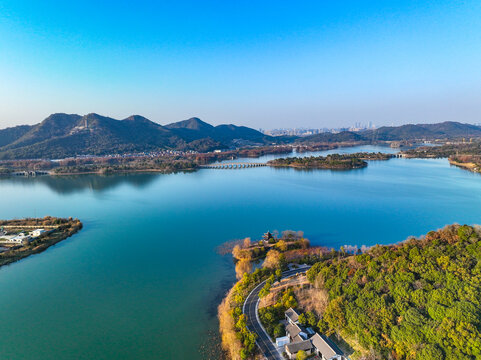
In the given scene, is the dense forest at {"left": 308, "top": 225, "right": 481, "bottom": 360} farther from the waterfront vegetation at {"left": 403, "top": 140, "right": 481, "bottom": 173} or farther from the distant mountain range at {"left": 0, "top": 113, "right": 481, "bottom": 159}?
the distant mountain range at {"left": 0, "top": 113, "right": 481, "bottom": 159}

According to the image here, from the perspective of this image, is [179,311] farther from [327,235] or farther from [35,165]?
[35,165]

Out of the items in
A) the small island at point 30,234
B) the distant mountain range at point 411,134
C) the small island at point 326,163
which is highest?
the distant mountain range at point 411,134

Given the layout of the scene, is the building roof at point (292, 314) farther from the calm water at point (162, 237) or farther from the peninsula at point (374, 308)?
the calm water at point (162, 237)

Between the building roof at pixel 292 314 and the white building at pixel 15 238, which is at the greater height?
the white building at pixel 15 238

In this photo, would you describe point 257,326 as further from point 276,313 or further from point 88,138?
point 88,138

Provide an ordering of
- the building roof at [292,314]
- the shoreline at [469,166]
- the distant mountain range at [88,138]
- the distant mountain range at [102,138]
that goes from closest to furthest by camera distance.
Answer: the building roof at [292,314] < the shoreline at [469,166] < the distant mountain range at [88,138] < the distant mountain range at [102,138]

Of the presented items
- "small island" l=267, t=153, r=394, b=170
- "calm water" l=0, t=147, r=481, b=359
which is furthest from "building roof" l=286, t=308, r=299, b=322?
"small island" l=267, t=153, r=394, b=170

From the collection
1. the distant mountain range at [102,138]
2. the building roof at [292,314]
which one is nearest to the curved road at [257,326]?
the building roof at [292,314]
